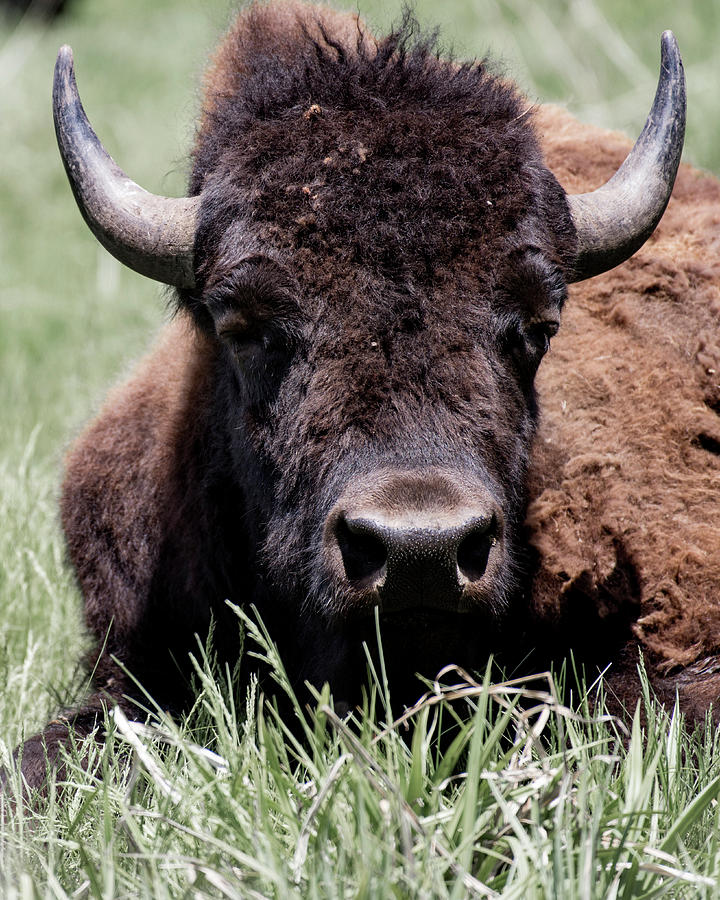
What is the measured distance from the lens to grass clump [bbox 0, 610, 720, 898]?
2328mm

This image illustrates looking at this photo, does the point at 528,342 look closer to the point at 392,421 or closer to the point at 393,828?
the point at 392,421

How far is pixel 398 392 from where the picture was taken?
10.7ft

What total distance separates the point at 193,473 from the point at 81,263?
8.59 metres

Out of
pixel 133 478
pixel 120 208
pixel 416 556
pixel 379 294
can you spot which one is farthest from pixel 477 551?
pixel 133 478

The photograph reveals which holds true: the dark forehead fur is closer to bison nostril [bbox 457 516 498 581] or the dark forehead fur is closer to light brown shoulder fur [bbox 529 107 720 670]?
light brown shoulder fur [bbox 529 107 720 670]

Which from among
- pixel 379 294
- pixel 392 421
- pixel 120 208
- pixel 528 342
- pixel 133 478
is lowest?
pixel 133 478

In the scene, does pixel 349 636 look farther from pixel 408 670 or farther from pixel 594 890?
pixel 594 890

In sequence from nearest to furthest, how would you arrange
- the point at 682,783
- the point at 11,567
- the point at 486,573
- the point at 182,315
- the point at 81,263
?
1. the point at 682,783
2. the point at 486,573
3. the point at 182,315
4. the point at 11,567
5. the point at 81,263

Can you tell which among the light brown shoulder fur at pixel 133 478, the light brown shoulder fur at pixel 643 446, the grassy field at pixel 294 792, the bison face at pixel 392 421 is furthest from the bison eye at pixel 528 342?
the light brown shoulder fur at pixel 133 478

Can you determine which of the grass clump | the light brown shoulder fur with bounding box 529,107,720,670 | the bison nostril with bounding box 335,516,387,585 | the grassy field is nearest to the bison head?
the bison nostril with bounding box 335,516,387,585

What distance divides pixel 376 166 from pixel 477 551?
1228 mm

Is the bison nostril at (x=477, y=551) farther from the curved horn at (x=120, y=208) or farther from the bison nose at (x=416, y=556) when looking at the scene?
the curved horn at (x=120, y=208)

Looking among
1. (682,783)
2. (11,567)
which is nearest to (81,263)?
(11,567)

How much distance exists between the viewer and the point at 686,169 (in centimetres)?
520
